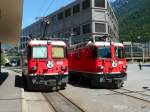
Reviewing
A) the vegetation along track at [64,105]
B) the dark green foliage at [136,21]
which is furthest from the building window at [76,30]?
the vegetation along track at [64,105]

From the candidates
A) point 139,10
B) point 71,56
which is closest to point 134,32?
point 139,10

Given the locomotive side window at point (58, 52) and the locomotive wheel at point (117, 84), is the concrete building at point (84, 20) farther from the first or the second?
the locomotive side window at point (58, 52)

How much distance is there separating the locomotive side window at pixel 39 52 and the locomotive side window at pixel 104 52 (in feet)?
11.6

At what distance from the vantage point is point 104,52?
2411cm

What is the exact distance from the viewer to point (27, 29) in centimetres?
12975

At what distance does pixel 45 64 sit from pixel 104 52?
4016 mm

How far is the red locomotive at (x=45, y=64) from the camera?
22078mm

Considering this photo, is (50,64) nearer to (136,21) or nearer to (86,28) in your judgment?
(86,28)

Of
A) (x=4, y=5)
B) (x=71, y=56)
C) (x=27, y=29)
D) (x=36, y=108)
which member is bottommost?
(x=36, y=108)

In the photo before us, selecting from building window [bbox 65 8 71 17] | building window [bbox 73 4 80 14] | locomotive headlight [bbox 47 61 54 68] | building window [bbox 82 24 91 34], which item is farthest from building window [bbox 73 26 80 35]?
locomotive headlight [bbox 47 61 54 68]

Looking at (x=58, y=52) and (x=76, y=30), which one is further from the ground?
(x=76, y=30)

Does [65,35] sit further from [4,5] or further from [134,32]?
[4,5]

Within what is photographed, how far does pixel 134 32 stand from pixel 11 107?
117693mm

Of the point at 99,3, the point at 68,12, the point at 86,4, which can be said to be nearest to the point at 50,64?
the point at 99,3
